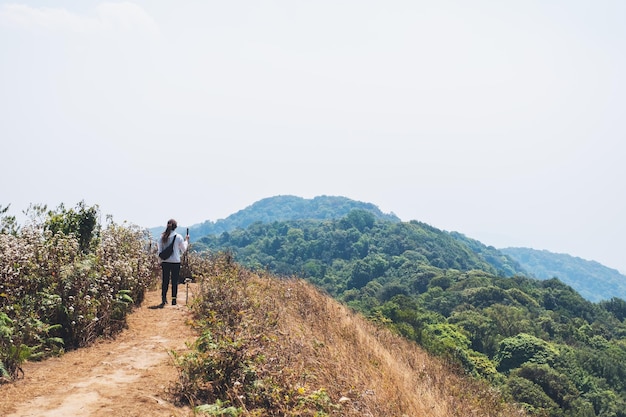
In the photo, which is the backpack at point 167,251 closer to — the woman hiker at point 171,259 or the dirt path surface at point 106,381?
the woman hiker at point 171,259

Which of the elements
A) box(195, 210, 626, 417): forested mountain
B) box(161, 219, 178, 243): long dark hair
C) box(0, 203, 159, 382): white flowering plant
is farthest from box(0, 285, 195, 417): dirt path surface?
box(195, 210, 626, 417): forested mountain

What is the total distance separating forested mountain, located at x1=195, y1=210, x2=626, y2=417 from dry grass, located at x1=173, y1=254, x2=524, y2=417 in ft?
13.3

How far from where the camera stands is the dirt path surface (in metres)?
4.38

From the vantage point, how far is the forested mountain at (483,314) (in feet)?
131

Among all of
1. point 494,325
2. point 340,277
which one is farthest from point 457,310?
Answer: point 340,277

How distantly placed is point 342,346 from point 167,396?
301 centimetres

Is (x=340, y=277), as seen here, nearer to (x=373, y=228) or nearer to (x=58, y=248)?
(x=373, y=228)

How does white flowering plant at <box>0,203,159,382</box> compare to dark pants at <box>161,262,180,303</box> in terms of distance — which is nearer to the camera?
white flowering plant at <box>0,203,159,382</box>

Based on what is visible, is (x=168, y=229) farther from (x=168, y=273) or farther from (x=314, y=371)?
(x=314, y=371)

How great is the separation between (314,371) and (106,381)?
2.48m

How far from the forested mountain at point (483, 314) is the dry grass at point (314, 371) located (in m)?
4.06

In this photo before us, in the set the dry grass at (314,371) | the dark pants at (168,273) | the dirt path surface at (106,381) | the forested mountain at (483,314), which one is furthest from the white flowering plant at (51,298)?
the forested mountain at (483,314)

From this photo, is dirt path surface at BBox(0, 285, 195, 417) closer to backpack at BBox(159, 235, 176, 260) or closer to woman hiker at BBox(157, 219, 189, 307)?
woman hiker at BBox(157, 219, 189, 307)

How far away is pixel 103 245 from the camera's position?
9.36m
